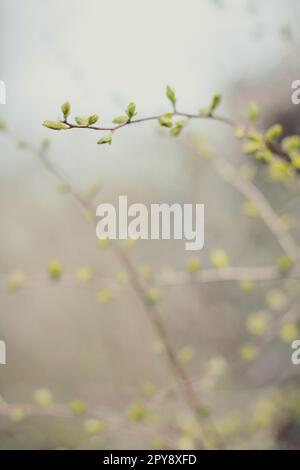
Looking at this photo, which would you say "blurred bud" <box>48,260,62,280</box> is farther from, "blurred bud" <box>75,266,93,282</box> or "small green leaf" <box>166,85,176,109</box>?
"small green leaf" <box>166,85,176,109</box>

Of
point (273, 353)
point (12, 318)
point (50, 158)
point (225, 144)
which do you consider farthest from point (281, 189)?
point (12, 318)

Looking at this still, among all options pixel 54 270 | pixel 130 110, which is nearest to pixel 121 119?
A: pixel 130 110

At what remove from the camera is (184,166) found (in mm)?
2049

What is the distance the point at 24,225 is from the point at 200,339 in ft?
3.95

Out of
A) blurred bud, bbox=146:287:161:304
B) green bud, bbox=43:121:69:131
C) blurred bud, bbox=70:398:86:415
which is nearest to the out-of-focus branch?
blurred bud, bbox=146:287:161:304

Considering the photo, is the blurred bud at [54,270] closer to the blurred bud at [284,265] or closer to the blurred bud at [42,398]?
the blurred bud at [42,398]

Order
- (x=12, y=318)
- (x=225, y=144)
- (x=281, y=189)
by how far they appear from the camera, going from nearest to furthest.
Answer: (x=281, y=189) < (x=225, y=144) < (x=12, y=318)

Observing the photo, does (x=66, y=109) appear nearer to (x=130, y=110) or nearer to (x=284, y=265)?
(x=130, y=110)

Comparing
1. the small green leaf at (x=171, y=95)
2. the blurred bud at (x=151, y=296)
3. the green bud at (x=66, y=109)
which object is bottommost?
the green bud at (x=66, y=109)

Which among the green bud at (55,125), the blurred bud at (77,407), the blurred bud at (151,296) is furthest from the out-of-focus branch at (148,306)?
the green bud at (55,125)

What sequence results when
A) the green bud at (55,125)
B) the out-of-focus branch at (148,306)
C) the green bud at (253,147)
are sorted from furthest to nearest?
the out-of-focus branch at (148,306) → the green bud at (253,147) → the green bud at (55,125)

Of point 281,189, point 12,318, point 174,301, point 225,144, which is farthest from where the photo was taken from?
point 12,318
